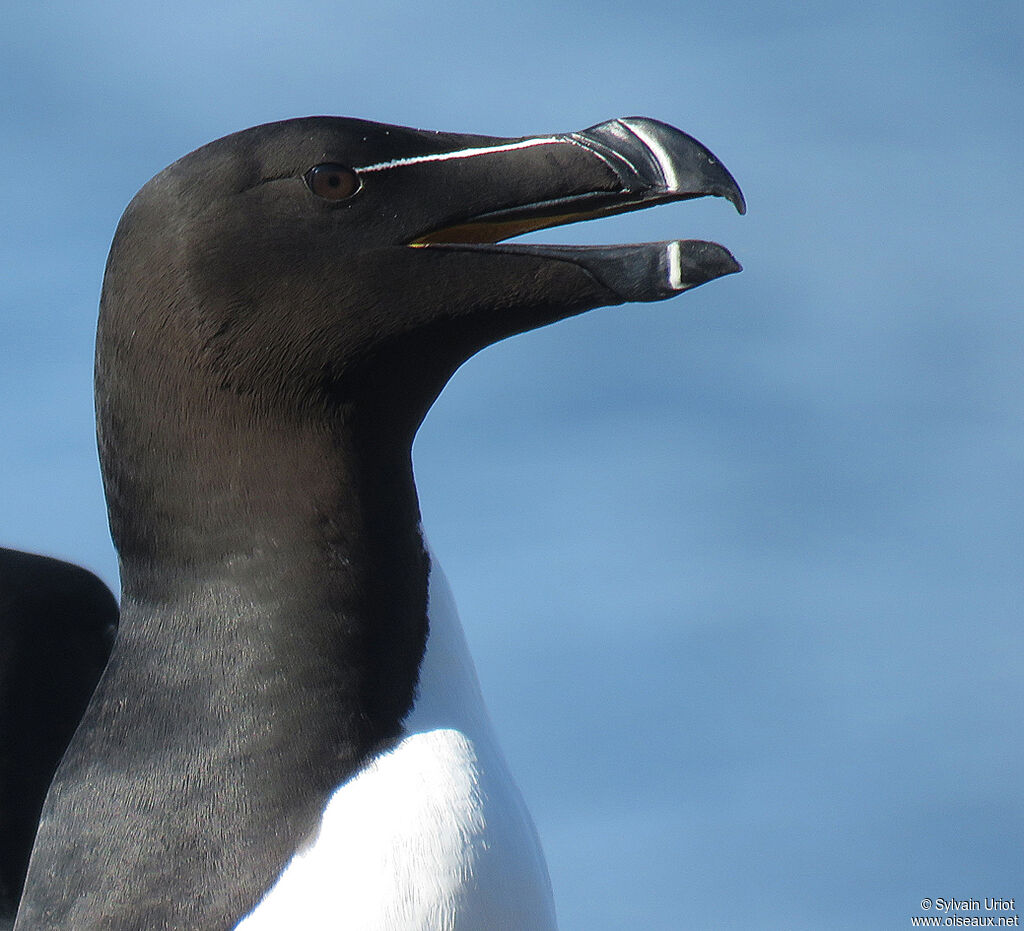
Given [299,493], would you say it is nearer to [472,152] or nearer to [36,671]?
[472,152]

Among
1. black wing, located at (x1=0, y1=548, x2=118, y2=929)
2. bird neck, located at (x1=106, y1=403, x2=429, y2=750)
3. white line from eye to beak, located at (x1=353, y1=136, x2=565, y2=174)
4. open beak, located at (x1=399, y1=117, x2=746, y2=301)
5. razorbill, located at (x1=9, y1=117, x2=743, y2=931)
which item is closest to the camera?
razorbill, located at (x1=9, y1=117, x2=743, y2=931)

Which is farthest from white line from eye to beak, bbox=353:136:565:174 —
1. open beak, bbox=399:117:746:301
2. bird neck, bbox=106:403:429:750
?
bird neck, bbox=106:403:429:750

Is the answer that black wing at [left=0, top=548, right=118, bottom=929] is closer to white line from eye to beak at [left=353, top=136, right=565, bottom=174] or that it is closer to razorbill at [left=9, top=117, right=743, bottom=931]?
razorbill at [left=9, top=117, right=743, bottom=931]

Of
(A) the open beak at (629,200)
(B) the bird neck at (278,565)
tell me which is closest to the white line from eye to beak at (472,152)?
(A) the open beak at (629,200)

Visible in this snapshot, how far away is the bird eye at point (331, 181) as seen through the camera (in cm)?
510

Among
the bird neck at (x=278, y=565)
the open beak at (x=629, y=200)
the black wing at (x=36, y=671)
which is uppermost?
the open beak at (x=629, y=200)

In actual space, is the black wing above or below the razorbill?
below

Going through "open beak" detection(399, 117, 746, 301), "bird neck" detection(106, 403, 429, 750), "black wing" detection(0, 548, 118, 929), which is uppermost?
"open beak" detection(399, 117, 746, 301)

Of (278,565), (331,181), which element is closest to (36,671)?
(278,565)

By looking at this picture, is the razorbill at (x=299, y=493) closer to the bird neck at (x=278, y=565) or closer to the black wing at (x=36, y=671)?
the bird neck at (x=278, y=565)

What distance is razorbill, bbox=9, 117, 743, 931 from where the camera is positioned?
4801 millimetres

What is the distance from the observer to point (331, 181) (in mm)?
5113

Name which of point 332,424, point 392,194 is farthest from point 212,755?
point 392,194

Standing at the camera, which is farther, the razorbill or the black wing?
the black wing
